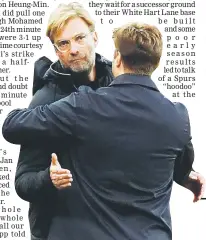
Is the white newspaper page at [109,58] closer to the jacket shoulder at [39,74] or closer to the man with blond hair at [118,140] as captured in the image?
the jacket shoulder at [39,74]

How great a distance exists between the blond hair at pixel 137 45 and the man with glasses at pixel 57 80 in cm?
11

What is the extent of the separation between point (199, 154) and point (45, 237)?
588 millimetres

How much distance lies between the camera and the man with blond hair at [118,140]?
0.90 m

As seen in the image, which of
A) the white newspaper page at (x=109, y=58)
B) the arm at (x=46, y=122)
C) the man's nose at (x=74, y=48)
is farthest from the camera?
the white newspaper page at (x=109, y=58)

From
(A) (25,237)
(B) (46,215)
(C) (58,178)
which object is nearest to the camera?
(C) (58,178)

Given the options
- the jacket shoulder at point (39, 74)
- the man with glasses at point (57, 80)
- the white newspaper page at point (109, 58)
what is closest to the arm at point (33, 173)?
the man with glasses at point (57, 80)

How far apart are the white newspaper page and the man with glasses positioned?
0.42 meters

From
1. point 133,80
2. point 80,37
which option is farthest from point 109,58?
point 133,80

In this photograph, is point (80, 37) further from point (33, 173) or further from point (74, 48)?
point (33, 173)

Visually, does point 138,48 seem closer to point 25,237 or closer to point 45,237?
point 45,237

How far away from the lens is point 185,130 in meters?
0.96

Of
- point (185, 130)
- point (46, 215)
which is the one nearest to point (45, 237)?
point (46, 215)

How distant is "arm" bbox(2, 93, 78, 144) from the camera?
2.94 ft

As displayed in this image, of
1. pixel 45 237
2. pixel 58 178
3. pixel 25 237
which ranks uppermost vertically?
pixel 58 178
